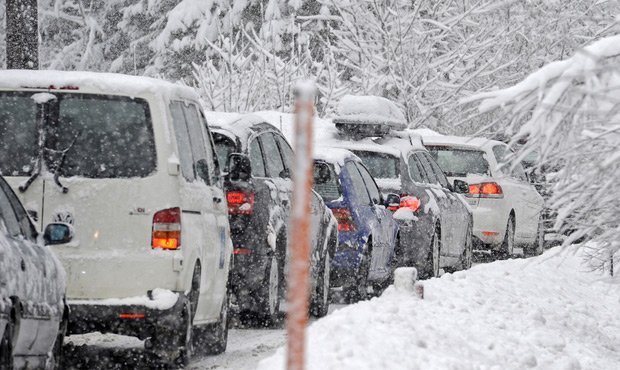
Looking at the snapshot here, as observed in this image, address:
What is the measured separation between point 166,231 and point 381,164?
29.4ft

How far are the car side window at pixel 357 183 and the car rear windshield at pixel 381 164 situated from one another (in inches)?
75.4

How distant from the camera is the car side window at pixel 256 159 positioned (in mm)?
12086

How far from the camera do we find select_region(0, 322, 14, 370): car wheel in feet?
22.9

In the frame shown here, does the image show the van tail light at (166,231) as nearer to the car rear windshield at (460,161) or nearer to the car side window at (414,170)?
the car side window at (414,170)

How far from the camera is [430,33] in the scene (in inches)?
1287

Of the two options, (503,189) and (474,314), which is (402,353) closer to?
(474,314)

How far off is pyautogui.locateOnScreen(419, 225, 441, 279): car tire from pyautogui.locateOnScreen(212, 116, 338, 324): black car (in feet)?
16.4

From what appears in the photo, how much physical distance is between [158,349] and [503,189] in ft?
41.2

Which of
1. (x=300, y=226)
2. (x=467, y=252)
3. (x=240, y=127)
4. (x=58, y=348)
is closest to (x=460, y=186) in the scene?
(x=467, y=252)

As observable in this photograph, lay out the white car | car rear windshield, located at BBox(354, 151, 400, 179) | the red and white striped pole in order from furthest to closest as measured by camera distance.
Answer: the white car → car rear windshield, located at BBox(354, 151, 400, 179) → the red and white striped pole

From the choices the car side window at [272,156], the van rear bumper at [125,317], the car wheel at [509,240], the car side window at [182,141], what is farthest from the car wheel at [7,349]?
the car wheel at [509,240]

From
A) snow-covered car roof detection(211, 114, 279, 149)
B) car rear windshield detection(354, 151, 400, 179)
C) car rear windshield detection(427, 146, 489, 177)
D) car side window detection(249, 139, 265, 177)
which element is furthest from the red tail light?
car rear windshield detection(427, 146, 489, 177)

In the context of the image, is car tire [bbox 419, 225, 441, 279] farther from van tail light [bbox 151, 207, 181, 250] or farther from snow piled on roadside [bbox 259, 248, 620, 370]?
van tail light [bbox 151, 207, 181, 250]

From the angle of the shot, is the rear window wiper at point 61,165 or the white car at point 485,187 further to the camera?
the white car at point 485,187
